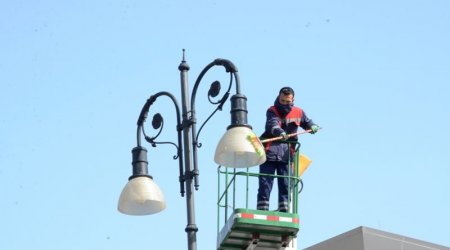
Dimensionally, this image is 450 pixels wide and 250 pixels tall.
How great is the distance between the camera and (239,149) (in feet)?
33.6

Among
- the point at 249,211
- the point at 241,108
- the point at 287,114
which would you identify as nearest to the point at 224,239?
the point at 249,211

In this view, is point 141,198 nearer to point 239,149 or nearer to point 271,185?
point 239,149

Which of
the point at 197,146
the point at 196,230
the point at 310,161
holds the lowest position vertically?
the point at 196,230

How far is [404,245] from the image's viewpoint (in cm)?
1552

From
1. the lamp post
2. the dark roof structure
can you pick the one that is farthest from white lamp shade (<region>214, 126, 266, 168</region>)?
the dark roof structure

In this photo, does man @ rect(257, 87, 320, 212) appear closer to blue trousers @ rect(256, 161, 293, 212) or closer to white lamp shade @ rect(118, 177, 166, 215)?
blue trousers @ rect(256, 161, 293, 212)

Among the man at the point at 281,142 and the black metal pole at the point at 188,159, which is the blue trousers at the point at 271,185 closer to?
the man at the point at 281,142

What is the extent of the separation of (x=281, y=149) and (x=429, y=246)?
3502 mm

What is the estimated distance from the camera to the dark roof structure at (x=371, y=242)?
1520cm

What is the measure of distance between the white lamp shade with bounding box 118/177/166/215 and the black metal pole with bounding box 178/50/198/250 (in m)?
0.35

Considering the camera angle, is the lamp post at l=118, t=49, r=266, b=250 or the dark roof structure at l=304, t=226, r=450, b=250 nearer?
the lamp post at l=118, t=49, r=266, b=250

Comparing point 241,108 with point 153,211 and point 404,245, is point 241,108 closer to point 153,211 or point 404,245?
point 153,211

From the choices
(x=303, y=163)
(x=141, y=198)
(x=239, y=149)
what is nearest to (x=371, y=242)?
(x=303, y=163)

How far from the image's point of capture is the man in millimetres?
13484
